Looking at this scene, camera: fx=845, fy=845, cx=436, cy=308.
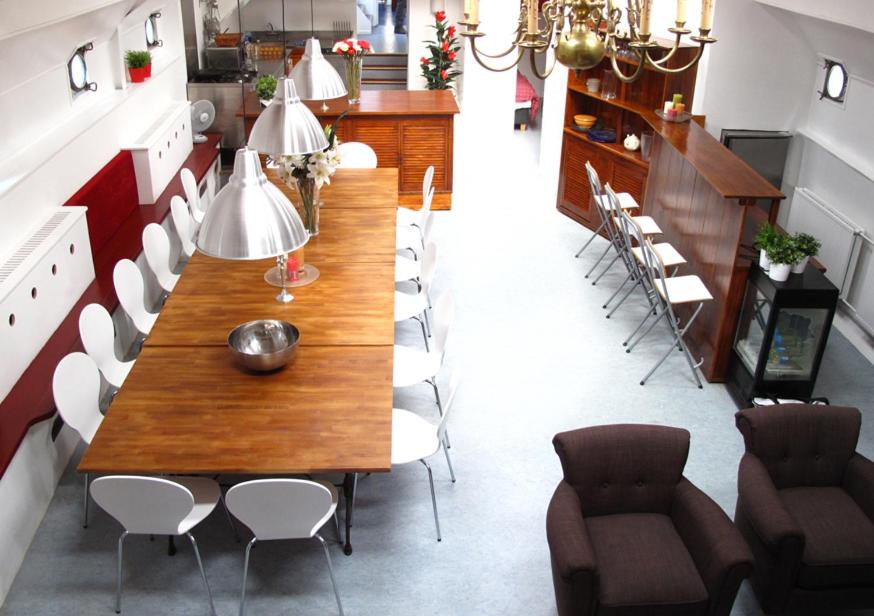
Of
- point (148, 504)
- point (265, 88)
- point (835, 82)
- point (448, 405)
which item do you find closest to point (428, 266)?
point (448, 405)

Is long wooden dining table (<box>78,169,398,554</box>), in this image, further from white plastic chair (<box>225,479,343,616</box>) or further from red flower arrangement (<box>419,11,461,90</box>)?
red flower arrangement (<box>419,11,461,90</box>)

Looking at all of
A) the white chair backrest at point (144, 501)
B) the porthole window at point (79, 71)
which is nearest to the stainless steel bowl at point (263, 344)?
the white chair backrest at point (144, 501)

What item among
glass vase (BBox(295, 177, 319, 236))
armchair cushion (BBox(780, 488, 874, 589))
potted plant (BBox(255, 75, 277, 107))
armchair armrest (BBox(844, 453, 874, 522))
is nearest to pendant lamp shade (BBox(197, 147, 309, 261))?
glass vase (BBox(295, 177, 319, 236))

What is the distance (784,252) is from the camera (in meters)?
4.74

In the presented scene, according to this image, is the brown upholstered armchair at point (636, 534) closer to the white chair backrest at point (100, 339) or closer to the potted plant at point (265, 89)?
the white chair backrest at point (100, 339)

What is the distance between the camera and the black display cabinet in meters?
4.78

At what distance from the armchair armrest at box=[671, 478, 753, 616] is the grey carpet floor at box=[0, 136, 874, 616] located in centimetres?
51

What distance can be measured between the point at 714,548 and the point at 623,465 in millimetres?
513

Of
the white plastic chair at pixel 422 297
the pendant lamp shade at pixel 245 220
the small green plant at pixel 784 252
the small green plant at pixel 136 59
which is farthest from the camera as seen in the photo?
the small green plant at pixel 136 59

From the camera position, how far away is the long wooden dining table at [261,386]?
3.36m

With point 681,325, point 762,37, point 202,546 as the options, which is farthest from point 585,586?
point 762,37

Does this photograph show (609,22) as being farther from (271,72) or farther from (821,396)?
(271,72)

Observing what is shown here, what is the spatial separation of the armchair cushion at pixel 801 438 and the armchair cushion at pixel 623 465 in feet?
1.29

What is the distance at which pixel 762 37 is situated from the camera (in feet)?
22.1
